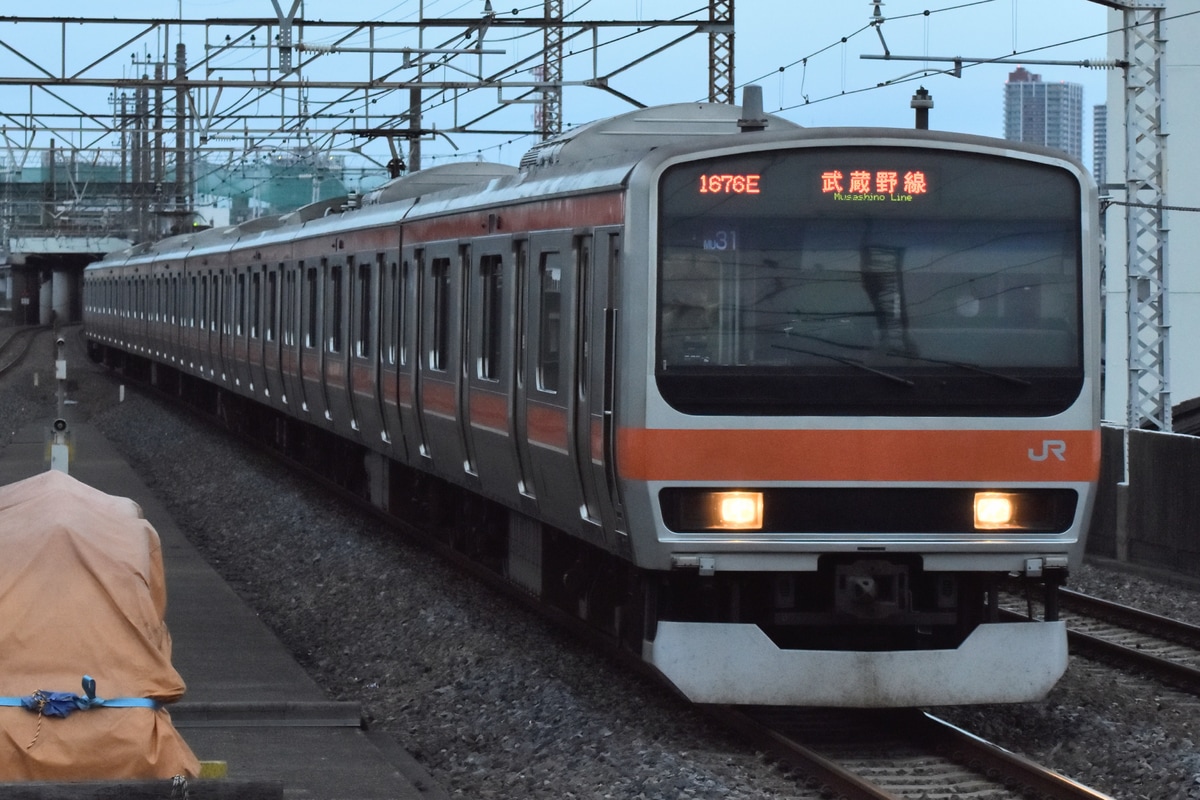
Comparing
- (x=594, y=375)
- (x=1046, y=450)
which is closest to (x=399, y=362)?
(x=594, y=375)

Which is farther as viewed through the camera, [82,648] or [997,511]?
[997,511]

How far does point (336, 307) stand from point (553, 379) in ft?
24.4

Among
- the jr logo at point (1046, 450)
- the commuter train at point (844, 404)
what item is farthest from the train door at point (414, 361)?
the jr logo at point (1046, 450)

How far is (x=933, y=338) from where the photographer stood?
26.1ft

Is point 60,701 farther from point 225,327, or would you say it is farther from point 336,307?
point 225,327

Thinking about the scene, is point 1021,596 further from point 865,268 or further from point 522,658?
point 865,268

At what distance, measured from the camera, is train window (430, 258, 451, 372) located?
1200cm

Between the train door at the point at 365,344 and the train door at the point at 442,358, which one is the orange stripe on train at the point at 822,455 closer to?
the train door at the point at 442,358

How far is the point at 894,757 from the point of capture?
307 inches

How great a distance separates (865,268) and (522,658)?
10.1 ft

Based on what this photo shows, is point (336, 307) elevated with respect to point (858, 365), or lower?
elevated

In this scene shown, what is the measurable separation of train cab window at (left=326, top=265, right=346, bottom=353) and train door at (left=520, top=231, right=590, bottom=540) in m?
6.54

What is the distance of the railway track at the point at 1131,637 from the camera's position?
374 inches

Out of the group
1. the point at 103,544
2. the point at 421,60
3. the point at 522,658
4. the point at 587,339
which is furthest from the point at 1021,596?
the point at 421,60
